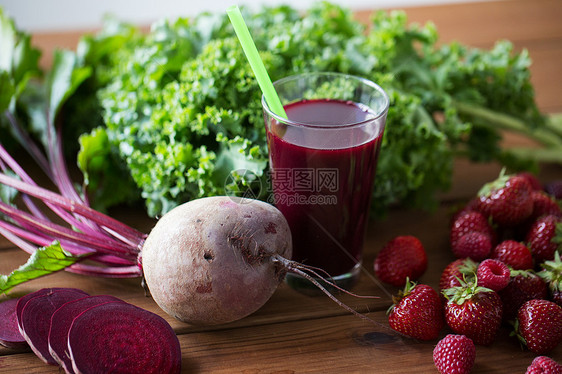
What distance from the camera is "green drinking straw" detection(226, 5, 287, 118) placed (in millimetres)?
1118

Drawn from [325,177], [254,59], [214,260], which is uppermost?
[254,59]

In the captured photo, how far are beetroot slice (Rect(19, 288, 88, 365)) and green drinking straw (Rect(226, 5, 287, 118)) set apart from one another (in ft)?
1.75

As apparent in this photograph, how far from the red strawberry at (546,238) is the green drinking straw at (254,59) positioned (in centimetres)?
61

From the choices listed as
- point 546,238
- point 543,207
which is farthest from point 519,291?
point 543,207

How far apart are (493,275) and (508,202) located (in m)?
0.26

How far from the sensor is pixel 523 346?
3.81ft

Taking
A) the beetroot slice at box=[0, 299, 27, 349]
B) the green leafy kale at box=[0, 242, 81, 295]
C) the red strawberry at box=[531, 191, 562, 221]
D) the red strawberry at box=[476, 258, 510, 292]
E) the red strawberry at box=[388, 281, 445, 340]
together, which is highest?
the green leafy kale at box=[0, 242, 81, 295]

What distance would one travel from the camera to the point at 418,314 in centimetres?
115

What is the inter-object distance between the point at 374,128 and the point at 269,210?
257 mm

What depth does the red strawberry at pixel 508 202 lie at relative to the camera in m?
1.35

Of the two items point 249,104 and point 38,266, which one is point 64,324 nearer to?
point 38,266

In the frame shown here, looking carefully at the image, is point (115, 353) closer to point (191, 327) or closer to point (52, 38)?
point (191, 327)

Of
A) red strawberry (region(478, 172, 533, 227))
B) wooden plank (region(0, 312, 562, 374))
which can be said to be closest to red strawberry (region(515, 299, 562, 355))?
wooden plank (region(0, 312, 562, 374))

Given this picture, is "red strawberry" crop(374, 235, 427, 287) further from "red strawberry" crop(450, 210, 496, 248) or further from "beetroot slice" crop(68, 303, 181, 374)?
"beetroot slice" crop(68, 303, 181, 374)
